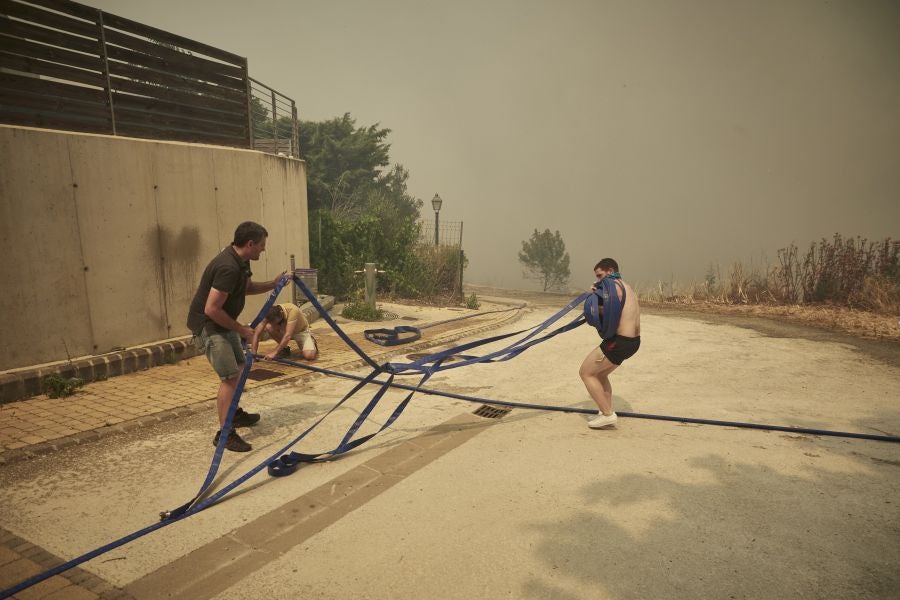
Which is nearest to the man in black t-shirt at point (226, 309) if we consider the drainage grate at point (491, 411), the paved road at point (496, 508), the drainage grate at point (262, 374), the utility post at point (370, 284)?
the paved road at point (496, 508)

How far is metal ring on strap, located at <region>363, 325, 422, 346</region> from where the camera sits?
8266 mm

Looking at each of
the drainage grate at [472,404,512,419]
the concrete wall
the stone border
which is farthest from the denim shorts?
the concrete wall

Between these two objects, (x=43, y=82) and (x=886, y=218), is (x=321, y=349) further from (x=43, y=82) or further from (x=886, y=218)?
(x=886, y=218)

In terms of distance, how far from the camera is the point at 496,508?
340cm

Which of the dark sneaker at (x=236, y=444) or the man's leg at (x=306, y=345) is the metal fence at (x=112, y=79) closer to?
the man's leg at (x=306, y=345)

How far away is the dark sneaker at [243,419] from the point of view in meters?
4.74

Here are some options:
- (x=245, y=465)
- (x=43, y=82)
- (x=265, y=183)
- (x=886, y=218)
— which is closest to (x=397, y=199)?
(x=265, y=183)

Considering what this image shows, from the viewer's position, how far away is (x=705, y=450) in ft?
14.4

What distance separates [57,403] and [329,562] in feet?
14.3

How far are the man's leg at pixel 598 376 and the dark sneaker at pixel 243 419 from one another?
3.29 metres

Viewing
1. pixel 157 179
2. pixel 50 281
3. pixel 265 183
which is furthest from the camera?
pixel 265 183

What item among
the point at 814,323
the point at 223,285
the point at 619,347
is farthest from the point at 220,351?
the point at 814,323

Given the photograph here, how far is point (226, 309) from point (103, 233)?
364cm

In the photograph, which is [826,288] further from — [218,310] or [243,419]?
[218,310]
